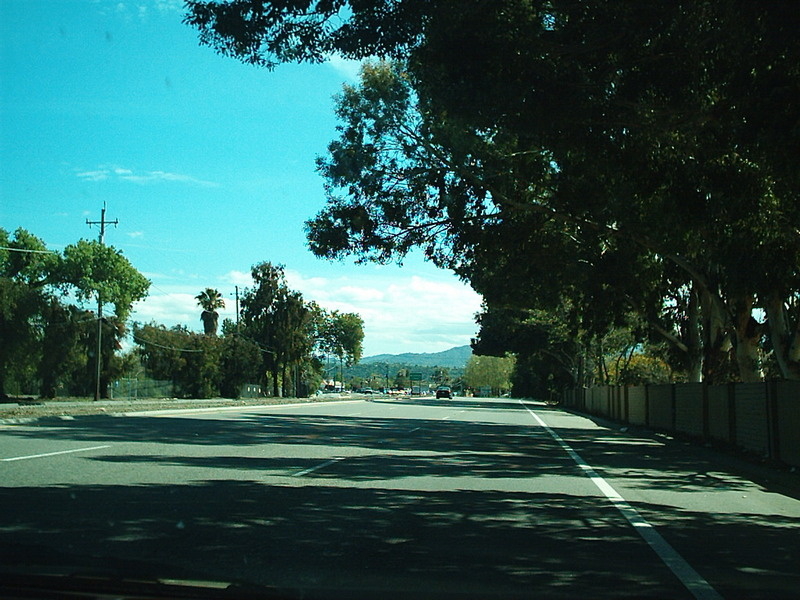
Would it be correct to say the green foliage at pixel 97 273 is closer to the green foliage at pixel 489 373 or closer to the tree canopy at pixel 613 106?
the tree canopy at pixel 613 106

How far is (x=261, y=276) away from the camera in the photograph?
289 ft

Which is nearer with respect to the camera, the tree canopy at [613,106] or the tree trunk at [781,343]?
the tree canopy at [613,106]

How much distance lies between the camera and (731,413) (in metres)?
20.4

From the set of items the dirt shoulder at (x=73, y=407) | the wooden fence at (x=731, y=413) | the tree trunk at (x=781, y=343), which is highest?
the tree trunk at (x=781, y=343)

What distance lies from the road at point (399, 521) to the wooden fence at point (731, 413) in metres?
1.29

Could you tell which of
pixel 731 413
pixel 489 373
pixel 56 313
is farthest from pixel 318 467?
pixel 489 373

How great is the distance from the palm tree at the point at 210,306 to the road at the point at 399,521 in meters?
Result: 81.5

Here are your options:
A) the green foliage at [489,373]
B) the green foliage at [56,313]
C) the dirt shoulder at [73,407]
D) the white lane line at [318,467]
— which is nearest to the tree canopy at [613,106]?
the white lane line at [318,467]

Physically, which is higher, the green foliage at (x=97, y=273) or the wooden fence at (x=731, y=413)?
the green foliage at (x=97, y=273)

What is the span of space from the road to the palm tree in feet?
267

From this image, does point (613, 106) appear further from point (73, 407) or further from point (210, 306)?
point (210, 306)

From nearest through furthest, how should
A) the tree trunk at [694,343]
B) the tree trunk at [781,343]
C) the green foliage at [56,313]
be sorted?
1. the tree trunk at [781,343]
2. the tree trunk at [694,343]
3. the green foliage at [56,313]

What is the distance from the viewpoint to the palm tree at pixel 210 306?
96.9 m

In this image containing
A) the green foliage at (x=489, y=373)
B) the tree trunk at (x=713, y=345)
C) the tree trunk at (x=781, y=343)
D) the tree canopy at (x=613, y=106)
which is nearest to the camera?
the tree canopy at (x=613, y=106)
